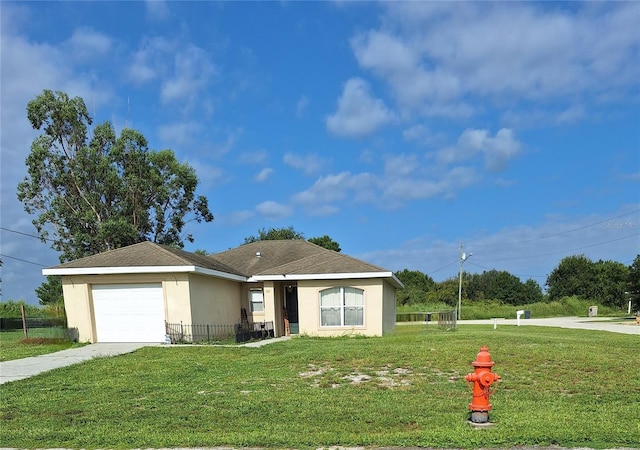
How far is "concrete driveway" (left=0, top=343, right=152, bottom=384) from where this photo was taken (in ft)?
36.0

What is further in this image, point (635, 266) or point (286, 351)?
point (635, 266)

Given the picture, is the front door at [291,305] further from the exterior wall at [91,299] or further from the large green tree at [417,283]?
the large green tree at [417,283]

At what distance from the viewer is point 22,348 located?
15734mm

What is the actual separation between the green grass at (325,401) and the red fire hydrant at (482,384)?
28 cm

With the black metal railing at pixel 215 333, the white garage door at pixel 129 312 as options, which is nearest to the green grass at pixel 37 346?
the white garage door at pixel 129 312

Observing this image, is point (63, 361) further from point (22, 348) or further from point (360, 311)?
point (360, 311)

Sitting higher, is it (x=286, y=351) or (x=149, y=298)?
(x=149, y=298)

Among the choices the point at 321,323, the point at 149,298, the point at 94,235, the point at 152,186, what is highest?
the point at 152,186

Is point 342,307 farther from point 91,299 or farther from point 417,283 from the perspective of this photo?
point 417,283

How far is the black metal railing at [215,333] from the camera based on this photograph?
1653 centimetres

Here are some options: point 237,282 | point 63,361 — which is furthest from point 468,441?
point 237,282

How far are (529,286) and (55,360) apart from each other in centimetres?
8613

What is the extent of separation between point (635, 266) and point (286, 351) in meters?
38.0

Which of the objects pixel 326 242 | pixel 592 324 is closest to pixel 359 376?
pixel 592 324
